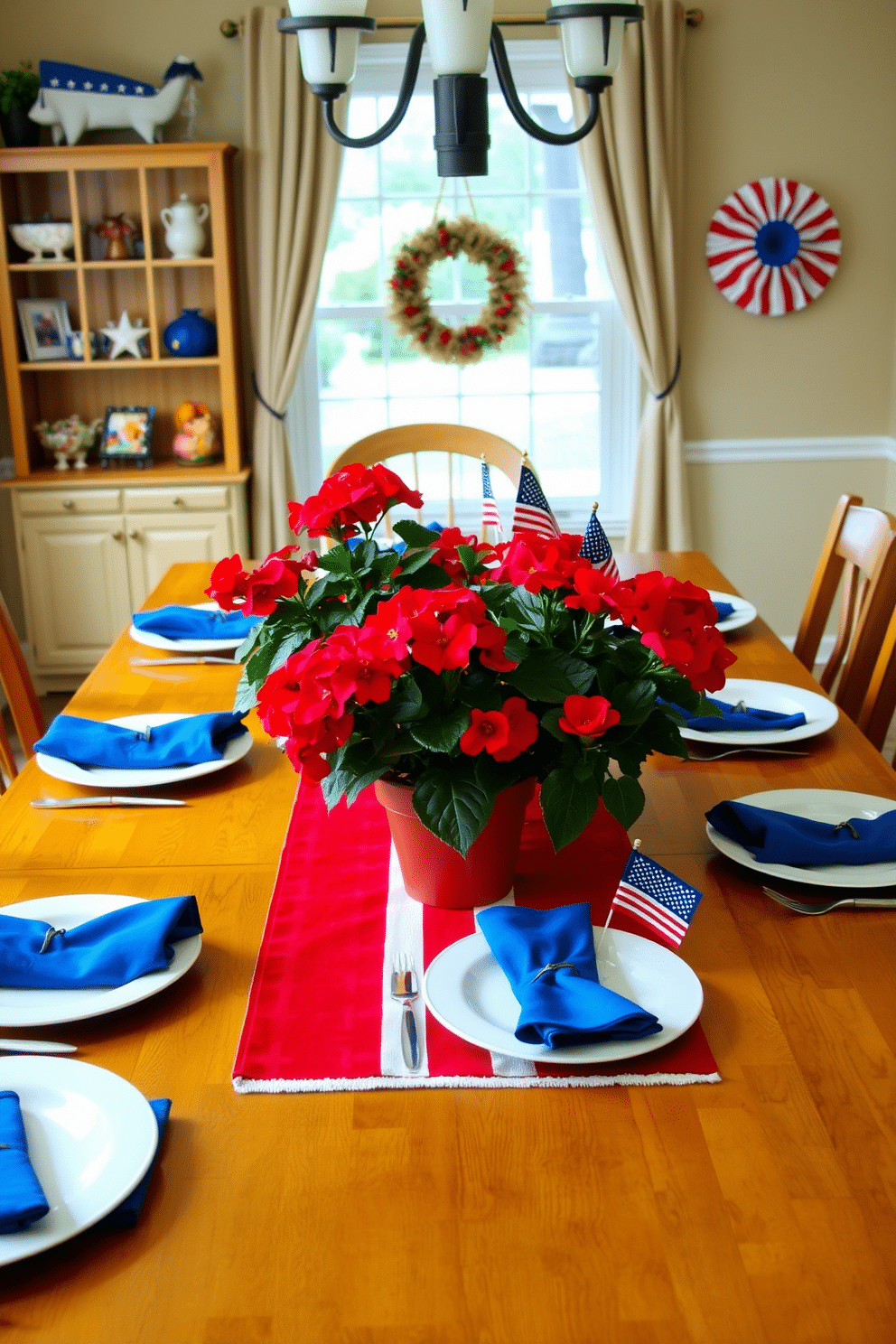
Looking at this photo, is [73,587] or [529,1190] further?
[73,587]

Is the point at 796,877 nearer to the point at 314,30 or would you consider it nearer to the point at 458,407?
the point at 314,30

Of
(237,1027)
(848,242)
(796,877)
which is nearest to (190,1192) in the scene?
(237,1027)

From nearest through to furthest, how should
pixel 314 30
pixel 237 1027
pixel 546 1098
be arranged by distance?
pixel 546 1098, pixel 237 1027, pixel 314 30

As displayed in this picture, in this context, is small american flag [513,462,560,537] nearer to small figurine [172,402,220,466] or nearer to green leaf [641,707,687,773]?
Result: green leaf [641,707,687,773]

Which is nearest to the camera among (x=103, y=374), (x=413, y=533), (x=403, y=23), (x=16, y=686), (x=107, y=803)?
(x=413, y=533)

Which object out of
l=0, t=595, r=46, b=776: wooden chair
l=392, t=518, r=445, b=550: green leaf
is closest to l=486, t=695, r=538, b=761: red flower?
l=392, t=518, r=445, b=550: green leaf

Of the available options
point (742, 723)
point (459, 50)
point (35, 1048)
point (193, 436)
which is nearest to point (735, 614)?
point (742, 723)

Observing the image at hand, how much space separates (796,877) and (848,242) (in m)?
3.41

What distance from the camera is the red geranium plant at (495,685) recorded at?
3.58 ft

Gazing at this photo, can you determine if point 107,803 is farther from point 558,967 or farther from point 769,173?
point 769,173

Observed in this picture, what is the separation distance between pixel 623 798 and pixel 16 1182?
58 centimetres

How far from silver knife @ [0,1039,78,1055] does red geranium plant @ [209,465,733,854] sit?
0.32 meters

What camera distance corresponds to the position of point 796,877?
1.31 m

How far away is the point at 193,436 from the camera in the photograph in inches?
163
